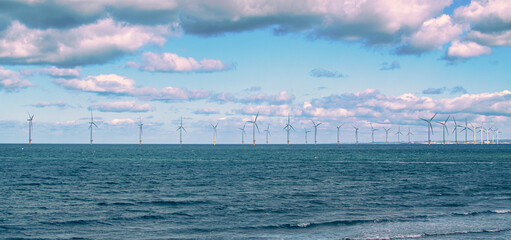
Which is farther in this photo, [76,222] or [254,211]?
[254,211]

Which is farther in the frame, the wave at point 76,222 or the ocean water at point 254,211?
the wave at point 76,222

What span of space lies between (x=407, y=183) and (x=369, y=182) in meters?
5.58

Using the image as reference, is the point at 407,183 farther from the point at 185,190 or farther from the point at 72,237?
the point at 72,237

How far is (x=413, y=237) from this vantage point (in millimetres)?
30000

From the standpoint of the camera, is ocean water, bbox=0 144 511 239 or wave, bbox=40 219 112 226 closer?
ocean water, bbox=0 144 511 239

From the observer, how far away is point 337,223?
1383 inches

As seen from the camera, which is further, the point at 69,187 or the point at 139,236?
the point at 69,187

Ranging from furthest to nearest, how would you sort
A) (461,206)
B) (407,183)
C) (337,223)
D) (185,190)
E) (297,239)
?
(407,183) → (185,190) → (461,206) → (337,223) → (297,239)

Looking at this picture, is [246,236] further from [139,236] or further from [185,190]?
[185,190]

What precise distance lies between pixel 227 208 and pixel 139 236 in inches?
498

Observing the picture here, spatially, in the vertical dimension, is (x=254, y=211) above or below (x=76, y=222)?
below

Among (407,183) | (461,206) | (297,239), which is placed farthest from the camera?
(407,183)

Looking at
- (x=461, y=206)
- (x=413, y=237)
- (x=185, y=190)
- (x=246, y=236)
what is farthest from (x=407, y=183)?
(x=246, y=236)

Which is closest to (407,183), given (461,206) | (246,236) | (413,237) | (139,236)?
(461,206)
